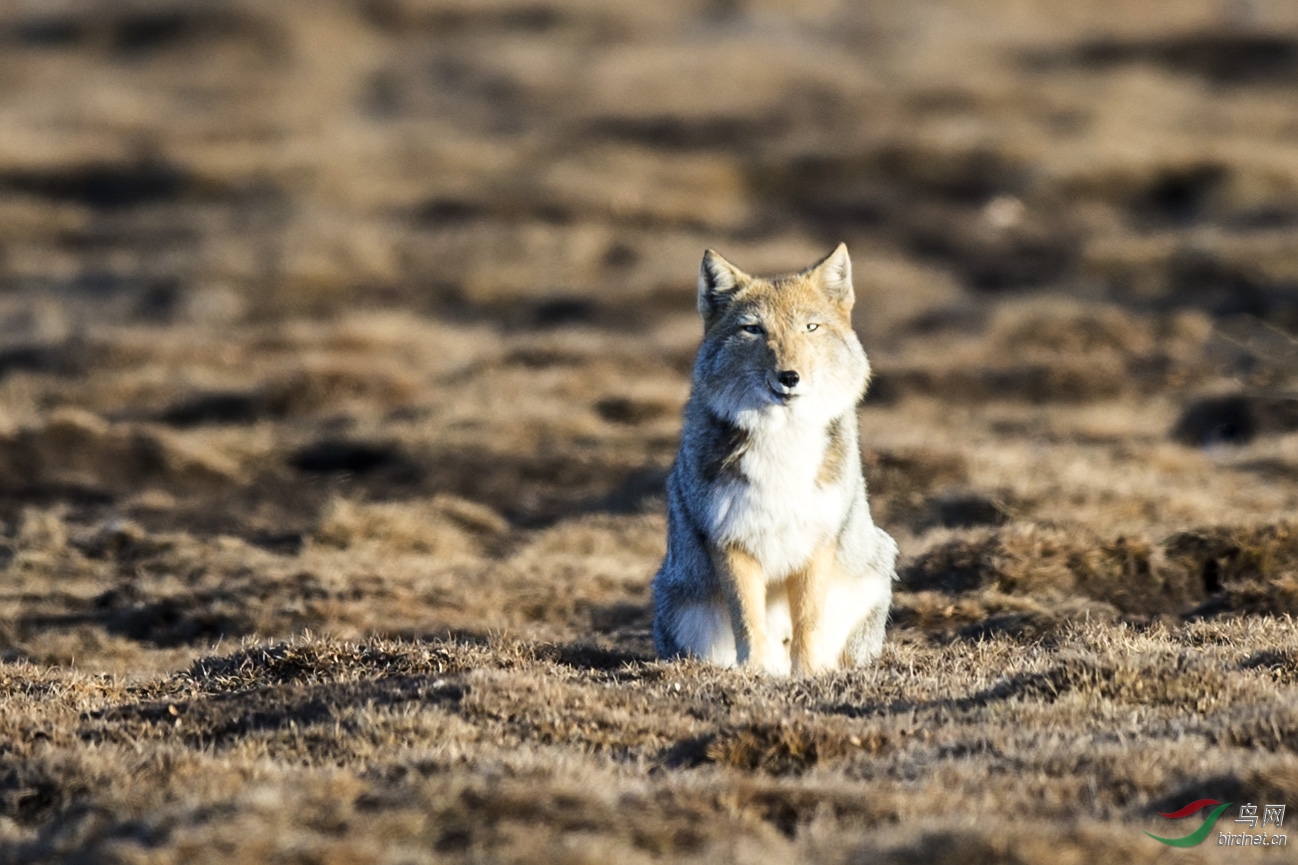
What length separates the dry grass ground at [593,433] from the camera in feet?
23.7

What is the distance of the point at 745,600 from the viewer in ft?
33.0

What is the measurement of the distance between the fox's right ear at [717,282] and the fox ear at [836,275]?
514mm

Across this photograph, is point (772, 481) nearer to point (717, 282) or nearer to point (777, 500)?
point (777, 500)

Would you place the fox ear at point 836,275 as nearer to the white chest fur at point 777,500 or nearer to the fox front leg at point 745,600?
the white chest fur at point 777,500

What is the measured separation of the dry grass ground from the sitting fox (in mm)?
704

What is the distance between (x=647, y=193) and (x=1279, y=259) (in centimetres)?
1699

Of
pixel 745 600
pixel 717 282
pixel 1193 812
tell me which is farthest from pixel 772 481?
pixel 1193 812

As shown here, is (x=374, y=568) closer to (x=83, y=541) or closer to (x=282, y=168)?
(x=83, y=541)

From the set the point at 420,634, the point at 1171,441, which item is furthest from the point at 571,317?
the point at 420,634

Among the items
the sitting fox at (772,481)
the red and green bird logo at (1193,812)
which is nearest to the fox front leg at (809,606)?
the sitting fox at (772,481)

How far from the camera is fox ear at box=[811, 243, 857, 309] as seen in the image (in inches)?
418

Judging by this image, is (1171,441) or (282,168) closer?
(1171,441)

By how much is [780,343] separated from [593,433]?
12.9 m

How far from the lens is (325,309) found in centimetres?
3434
